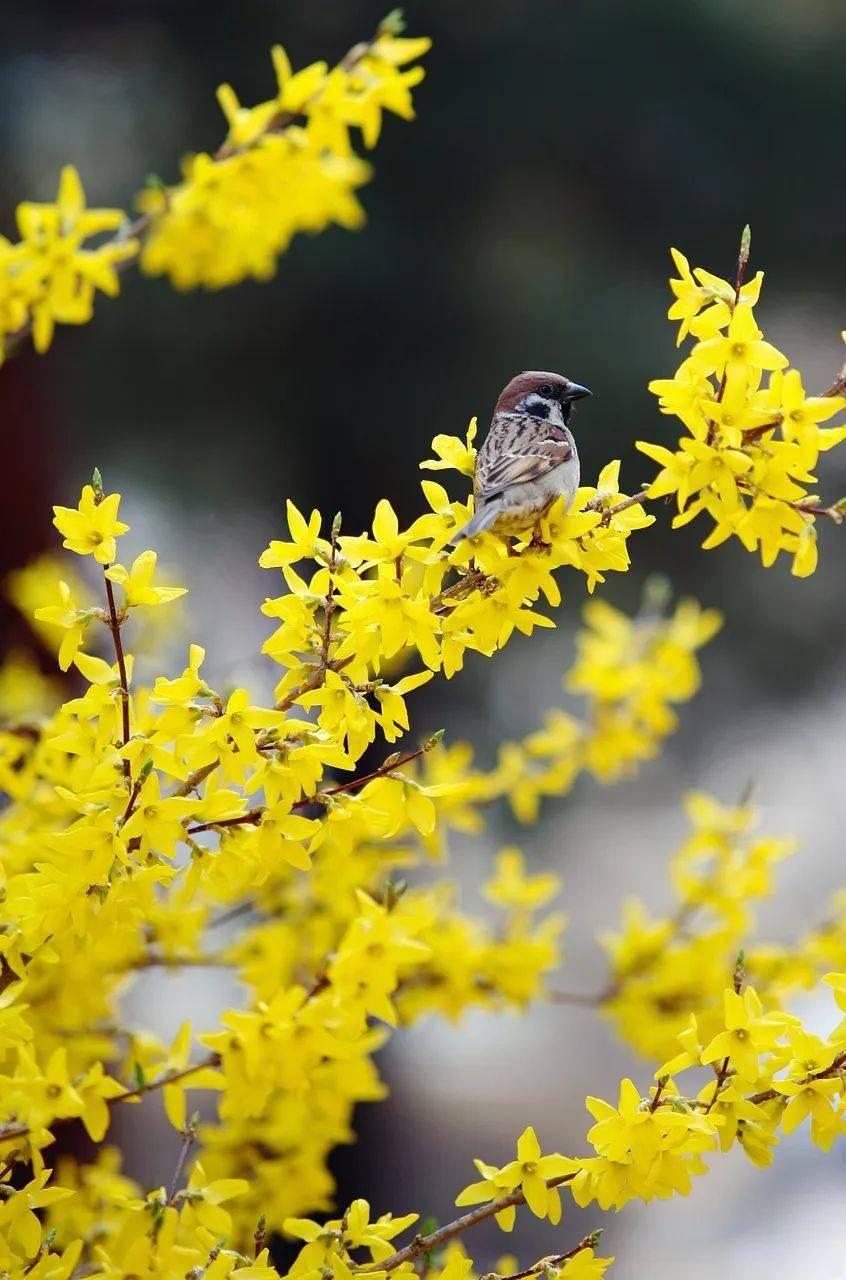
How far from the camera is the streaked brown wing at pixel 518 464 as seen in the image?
623 millimetres

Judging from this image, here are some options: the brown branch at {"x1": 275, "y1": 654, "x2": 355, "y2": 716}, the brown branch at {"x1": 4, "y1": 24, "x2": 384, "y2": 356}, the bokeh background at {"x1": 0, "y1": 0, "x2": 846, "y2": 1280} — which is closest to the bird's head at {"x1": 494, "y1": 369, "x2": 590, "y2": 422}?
the brown branch at {"x1": 275, "y1": 654, "x2": 355, "y2": 716}

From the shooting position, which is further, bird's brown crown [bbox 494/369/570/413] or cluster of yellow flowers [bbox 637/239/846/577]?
bird's brown crown [bbox 494/369/570/413]

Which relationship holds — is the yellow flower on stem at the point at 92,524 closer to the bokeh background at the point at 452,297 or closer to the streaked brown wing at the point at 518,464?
the streaked brown wing at the point at 518,464

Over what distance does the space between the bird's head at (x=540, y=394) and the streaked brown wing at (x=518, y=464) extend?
8cm

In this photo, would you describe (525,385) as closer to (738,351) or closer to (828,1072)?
(738,351)

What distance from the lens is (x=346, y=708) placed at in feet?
1.95

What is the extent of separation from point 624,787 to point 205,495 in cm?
105

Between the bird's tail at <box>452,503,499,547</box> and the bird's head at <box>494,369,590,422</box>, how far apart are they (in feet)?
0.58

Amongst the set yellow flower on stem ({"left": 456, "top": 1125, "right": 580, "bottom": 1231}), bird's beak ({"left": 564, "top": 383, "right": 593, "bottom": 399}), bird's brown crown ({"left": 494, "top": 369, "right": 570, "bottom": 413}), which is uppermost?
bird's brown crown ({"left": 494, "top": 369, "right": 570, "bottom": 413})

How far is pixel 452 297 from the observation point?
226cm

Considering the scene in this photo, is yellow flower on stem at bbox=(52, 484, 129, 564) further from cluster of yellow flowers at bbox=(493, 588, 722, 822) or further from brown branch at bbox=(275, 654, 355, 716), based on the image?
cluster of yellow flowers at bbox=(493, 588, 722, 822)

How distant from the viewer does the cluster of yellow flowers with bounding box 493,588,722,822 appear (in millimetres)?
1143

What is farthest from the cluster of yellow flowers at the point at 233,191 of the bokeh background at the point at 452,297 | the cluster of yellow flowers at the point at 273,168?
the bokeh background at the point at 452,297

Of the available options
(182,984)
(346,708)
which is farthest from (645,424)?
(346,708)
